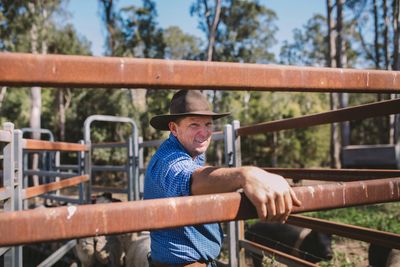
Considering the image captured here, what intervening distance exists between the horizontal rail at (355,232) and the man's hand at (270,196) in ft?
3.72

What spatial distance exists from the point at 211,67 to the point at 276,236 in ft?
13.2

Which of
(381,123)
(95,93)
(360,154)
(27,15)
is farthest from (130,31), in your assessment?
(381,123)

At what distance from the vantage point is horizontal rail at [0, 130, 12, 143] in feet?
7.97

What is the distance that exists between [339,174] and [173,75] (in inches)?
60.7

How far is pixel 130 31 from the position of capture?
931 inches

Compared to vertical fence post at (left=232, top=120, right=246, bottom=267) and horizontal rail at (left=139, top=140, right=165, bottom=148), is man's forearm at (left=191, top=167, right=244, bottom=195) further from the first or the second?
horizontal rail at (left=139, top=140, right=165, bottom=148)

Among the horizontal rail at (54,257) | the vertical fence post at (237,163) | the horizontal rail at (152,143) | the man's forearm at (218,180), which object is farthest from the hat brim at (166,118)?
the horizontal rail at (152,143)

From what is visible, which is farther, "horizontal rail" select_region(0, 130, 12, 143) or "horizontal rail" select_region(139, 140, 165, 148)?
"horizontal rail" select_region(139, 140, 165, 148)

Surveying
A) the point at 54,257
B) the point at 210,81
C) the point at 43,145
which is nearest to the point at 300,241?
the point at 54,257

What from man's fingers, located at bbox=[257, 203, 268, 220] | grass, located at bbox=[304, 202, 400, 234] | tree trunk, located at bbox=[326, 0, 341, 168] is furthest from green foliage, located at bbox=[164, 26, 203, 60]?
man's fingers, located at bbox=[257, 203, 268, 220]

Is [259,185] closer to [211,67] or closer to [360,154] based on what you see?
[211,67]

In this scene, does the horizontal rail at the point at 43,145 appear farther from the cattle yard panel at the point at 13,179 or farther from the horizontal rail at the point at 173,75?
the horizontal rail at the point at 173,75

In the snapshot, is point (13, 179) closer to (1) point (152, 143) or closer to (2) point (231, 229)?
(2) point (231, 229)

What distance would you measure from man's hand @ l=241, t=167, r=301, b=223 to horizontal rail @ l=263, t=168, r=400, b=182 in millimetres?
956
